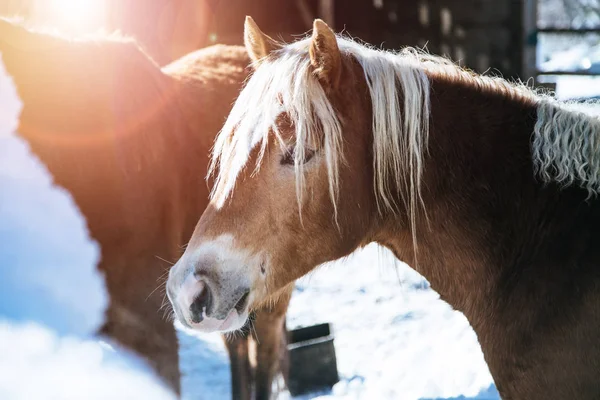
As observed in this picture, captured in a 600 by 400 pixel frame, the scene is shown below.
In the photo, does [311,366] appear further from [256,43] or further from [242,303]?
[256,43]

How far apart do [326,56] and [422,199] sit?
1.60ft

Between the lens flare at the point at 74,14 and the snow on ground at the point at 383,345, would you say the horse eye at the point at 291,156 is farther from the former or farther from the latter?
the lens flare at the point at 74,14

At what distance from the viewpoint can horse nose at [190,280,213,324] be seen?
162 cm

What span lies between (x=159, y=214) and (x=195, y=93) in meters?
0.77

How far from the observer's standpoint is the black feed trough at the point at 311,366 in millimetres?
3697

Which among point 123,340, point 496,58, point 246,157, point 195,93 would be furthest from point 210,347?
point 496,58

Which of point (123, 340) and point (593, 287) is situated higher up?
point (593, 287)

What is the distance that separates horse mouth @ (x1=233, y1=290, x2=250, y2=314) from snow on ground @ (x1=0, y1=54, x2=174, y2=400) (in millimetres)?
1304

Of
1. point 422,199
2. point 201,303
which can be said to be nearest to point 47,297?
point 201,303

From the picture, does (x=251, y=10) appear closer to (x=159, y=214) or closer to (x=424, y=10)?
(x=424, y=10)

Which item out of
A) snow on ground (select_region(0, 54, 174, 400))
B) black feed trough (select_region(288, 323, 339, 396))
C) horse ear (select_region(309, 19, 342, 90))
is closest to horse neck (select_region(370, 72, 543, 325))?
horse ear (select_region(309, 19, 342, 90))

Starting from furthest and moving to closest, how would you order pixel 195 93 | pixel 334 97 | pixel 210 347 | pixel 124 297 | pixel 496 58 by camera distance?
pixel 496 58 < pixel 210 347 < pixel 195 93 < pixel 124 297 < pixel 334 97

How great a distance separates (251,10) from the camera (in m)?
8.55

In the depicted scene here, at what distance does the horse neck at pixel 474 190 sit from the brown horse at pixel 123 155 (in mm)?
1460
